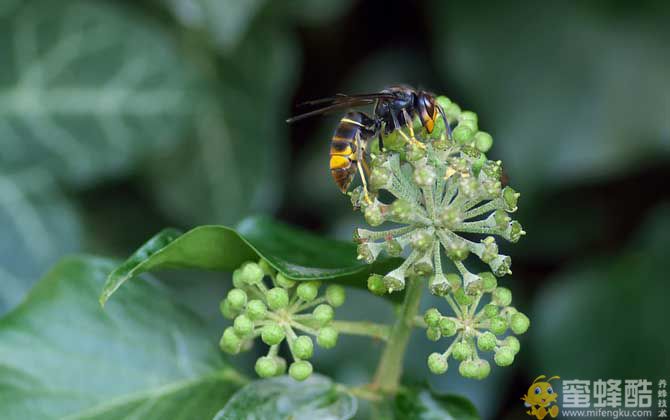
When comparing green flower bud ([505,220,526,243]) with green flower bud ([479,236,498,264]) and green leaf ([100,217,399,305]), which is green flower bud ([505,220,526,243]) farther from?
green leaf ([100,217,399,305])

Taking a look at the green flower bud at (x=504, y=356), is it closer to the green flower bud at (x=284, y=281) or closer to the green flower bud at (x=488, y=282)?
the green flower bud at (x=488, y=282)

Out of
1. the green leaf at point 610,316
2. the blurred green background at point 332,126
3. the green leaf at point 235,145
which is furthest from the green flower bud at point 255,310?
the green leaf at point 235,145

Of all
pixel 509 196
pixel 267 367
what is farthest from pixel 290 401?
pixel 509 196

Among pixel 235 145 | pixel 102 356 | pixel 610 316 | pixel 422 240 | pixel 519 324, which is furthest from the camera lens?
pixel 235 145

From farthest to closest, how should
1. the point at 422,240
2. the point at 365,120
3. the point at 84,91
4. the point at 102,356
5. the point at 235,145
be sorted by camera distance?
the point at 235,145, the point at 84,91, the point at 365,120, the point at 102,356, the point at 422,240

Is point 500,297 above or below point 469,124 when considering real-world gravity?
below

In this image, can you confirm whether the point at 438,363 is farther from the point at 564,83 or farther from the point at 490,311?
the point at 564,83
